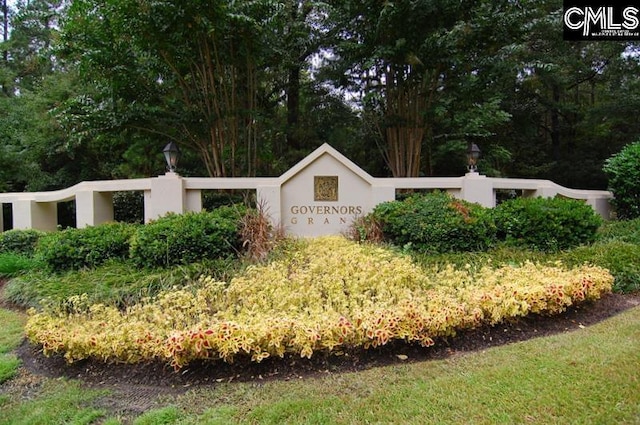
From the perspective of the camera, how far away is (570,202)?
21.0 ft

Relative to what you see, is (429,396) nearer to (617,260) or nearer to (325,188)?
(617,260)

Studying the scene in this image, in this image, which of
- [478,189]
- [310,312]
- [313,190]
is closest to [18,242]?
[313,190]

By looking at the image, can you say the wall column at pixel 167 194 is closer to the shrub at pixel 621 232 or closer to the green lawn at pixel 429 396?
the green lawn at pixel 429 396

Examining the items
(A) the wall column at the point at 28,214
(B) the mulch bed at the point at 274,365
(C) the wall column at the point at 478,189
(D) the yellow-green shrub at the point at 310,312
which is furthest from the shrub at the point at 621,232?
(A) the wall column at the point at 28,214

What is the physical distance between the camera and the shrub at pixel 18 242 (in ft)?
23.8

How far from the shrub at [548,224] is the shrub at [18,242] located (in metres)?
8.75

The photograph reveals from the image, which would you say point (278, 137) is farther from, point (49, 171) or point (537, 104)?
point (537, 104)

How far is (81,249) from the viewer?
5.73m

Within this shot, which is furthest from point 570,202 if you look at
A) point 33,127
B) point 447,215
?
point 33,127

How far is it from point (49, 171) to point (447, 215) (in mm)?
13075

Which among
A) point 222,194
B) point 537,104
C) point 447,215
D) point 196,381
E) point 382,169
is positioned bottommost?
point 196,381

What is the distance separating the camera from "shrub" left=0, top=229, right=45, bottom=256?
23.8ft

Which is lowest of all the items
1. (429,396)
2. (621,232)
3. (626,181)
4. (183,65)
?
(429,396)

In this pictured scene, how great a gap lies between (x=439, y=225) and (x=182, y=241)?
3952 millimetres
